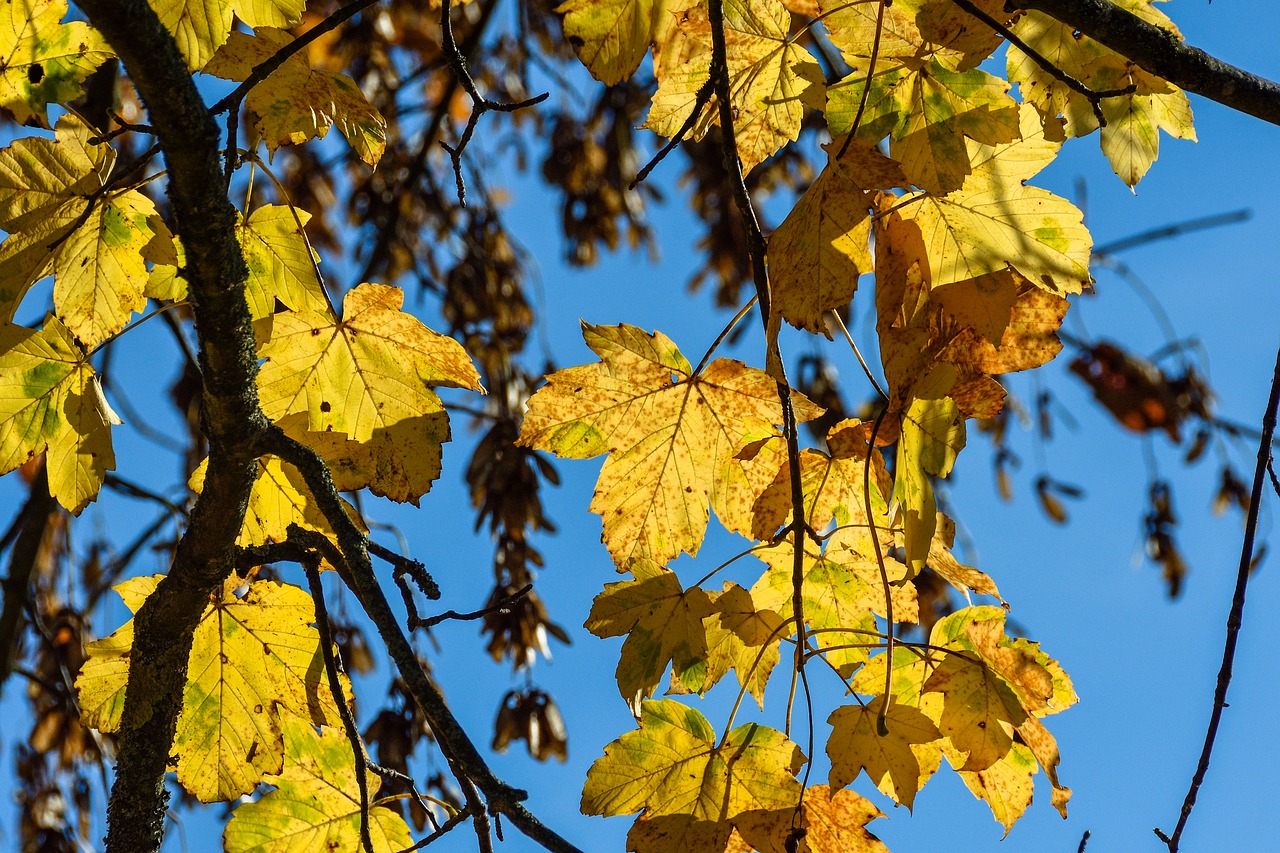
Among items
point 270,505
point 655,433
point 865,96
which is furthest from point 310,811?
point 865,96

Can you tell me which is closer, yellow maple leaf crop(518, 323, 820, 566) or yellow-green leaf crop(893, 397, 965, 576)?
yellow-green leaf crop(893, 397, 965, 576)

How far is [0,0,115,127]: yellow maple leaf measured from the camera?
947 mm

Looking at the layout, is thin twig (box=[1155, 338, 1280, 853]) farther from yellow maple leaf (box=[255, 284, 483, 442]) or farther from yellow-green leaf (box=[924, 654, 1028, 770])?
yellow maple leaf (box=[255, 284, 483, 442])

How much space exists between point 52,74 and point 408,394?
470mm

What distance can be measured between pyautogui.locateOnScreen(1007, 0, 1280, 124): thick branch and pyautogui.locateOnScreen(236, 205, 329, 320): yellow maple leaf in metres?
0.70

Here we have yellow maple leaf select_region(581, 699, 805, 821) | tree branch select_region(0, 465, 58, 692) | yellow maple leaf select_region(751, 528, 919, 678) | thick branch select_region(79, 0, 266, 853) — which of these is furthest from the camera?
tree branch select_region(0, 465, 58, 692)

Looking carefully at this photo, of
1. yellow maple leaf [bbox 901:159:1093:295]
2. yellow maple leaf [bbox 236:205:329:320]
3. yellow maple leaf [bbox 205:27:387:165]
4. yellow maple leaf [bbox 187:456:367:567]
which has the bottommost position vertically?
yellow maple leaf [bbox 187:456:367:567]

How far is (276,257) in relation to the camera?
99cm

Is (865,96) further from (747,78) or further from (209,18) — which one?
(209,18)

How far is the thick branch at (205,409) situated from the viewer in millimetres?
661

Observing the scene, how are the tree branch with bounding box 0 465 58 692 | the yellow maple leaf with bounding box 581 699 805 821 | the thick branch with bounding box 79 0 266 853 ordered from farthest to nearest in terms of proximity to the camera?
the tree branch with bounding box 0 465 58 692 < the yellow maple leaf with bounding box 581 699 805 821 < the thick branch with bounding box 79 0 266 853

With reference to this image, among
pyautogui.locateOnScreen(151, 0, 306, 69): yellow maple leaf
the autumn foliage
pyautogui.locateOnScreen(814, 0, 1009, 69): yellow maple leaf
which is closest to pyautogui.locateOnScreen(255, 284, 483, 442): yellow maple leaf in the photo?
the autumn foliage

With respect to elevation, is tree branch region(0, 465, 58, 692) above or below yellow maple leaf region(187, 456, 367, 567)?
above

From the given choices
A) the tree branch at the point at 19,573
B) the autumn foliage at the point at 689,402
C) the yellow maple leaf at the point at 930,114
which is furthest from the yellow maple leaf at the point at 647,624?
the tree branch at the point at 19,573
